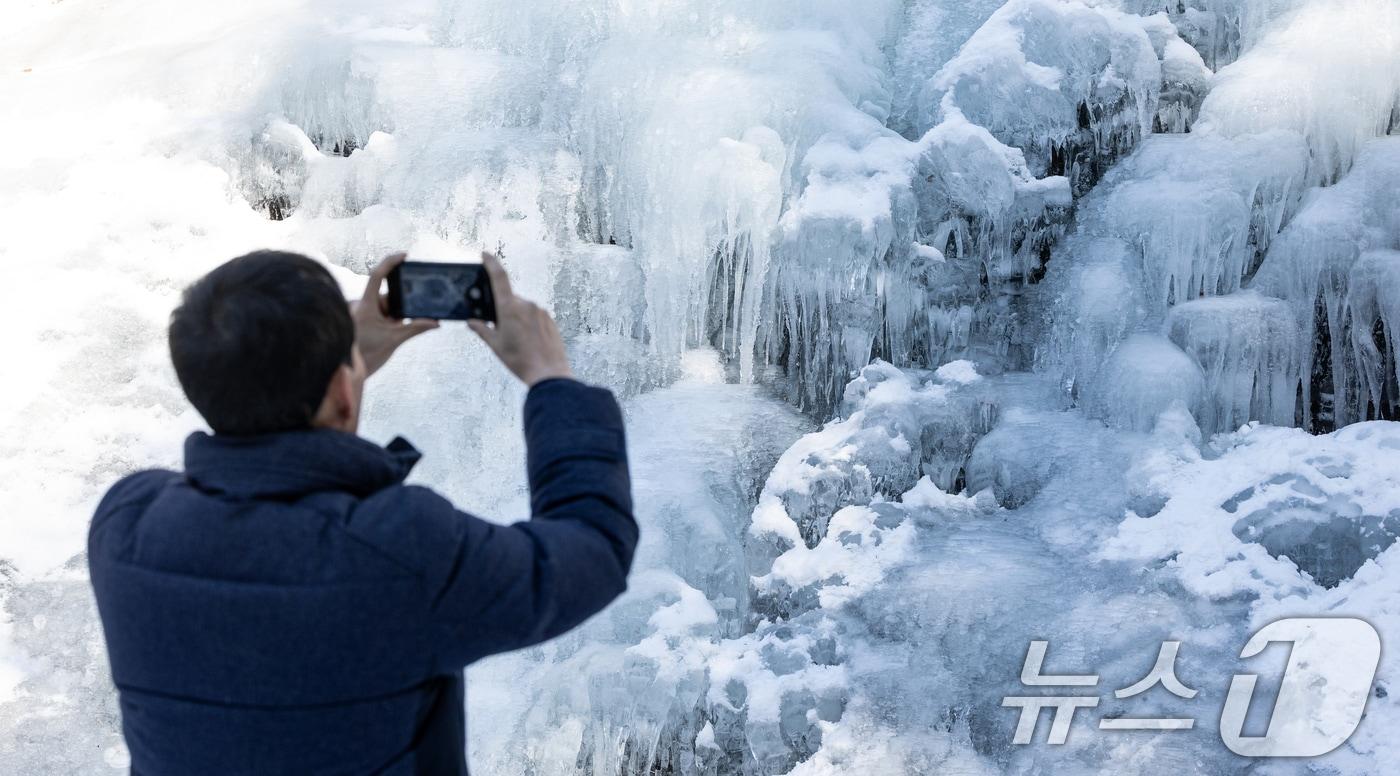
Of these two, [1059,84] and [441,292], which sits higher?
[441,292]

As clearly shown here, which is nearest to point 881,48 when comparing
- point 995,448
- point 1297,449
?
point 995,448

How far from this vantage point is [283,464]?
101cm

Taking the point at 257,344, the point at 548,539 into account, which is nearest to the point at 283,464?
the point at 257,344

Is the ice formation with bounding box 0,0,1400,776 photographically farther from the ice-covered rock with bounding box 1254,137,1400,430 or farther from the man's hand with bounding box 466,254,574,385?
the man's hand with bounding box 466,254,574,385

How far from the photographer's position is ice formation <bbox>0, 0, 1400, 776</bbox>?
3.54 meters

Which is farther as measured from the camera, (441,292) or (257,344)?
(441,292)

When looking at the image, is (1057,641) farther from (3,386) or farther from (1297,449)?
(3,386)

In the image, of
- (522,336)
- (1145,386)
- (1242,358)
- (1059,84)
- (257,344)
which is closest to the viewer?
(257,344)

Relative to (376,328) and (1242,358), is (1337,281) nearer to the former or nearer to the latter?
(1242,358)

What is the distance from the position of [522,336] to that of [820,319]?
3.92 meters

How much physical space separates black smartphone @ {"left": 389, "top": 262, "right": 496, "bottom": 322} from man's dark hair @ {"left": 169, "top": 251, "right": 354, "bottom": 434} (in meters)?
0.24

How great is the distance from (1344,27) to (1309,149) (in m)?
0.75

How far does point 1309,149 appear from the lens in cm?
512

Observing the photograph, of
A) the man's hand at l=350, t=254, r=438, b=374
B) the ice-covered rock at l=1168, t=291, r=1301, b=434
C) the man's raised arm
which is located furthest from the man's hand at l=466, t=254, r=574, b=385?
the ice-covered rock at l=1168, t=291, r=1301, b=434
